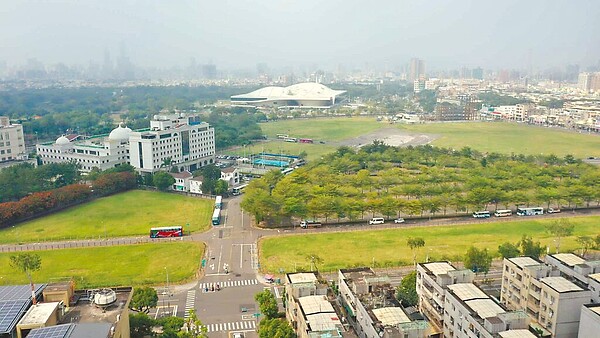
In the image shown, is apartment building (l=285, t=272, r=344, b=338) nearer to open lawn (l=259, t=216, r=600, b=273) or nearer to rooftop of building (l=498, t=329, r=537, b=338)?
rooftop of building (l=498, t=329, r=537, b=338)

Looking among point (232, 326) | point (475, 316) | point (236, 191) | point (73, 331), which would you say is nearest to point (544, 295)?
point (475, 316)

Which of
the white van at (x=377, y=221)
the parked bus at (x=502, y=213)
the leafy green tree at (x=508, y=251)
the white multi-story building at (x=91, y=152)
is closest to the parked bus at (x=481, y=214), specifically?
the parked bus at (x=502, y=213)

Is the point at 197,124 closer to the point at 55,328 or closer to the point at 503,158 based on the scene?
the point at 503,158

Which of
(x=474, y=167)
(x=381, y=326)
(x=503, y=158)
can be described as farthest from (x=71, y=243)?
(x=503, y=158)

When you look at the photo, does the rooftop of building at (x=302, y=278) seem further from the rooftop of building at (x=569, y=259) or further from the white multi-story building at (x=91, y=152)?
the white multi-story building at (x=91, y=152)

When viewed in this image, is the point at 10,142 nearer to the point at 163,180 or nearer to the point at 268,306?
the point at 163,180

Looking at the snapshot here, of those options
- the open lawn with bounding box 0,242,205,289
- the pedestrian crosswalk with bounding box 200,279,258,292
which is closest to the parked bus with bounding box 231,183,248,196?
the open lawn with bounding box 0,242,205,289
